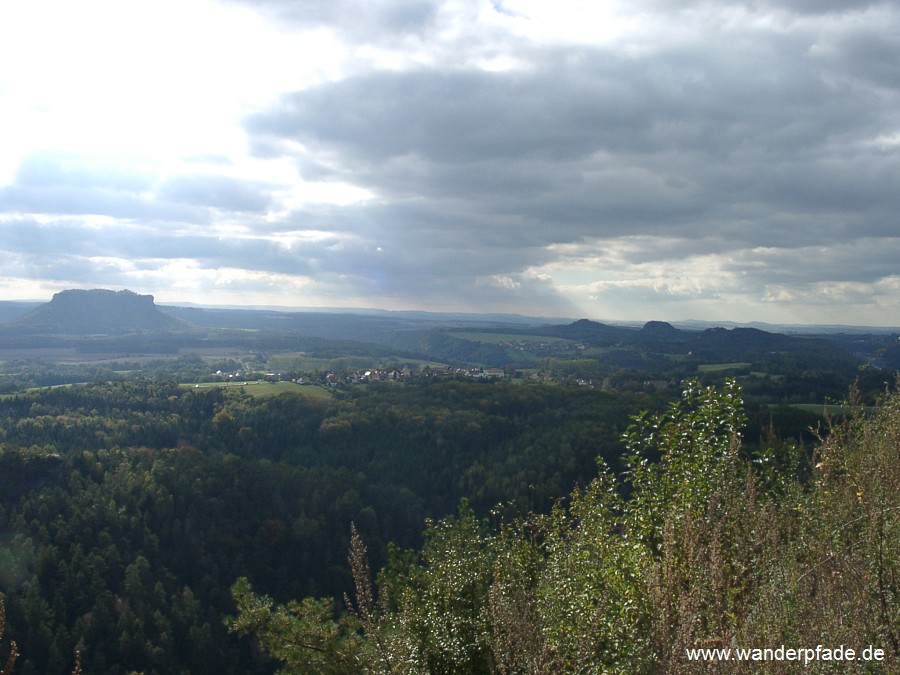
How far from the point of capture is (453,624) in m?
9.39

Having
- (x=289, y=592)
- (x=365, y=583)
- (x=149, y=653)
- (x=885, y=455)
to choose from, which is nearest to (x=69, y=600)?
(x=149, y=653)

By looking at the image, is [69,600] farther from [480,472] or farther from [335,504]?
[480,472]

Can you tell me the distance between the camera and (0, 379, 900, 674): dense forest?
18.1ft

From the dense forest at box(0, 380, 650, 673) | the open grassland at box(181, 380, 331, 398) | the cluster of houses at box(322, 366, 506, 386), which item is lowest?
the dense forest at box(0, 380, 650, 673)

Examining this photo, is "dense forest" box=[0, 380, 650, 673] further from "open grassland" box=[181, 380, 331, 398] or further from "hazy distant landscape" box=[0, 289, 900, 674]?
"open grassland" box=[181, 380, 331, 398]

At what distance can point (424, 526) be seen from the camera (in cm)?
5728

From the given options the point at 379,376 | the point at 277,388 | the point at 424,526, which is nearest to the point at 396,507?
the point at 424,526

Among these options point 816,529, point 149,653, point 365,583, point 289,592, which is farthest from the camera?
point 289,592

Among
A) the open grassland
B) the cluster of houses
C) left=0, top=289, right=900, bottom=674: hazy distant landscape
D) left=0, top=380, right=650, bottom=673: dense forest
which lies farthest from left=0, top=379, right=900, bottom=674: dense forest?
the cluster of houses

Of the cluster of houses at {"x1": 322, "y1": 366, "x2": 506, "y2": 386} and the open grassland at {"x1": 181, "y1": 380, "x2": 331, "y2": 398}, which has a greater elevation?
the cluster of houses at {"x1": 322, "y1": 366, "x2": 506, "y2": 386}

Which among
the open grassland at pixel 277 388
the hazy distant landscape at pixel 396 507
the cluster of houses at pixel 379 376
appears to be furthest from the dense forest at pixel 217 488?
the cluster of houses at pixel 379 376

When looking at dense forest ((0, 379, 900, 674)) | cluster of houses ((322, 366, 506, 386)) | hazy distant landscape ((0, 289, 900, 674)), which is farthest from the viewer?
cluster of houses ((322, 366, 506, 386))

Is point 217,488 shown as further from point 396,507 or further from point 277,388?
point 277,388

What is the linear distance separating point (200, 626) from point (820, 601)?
1792 inches
